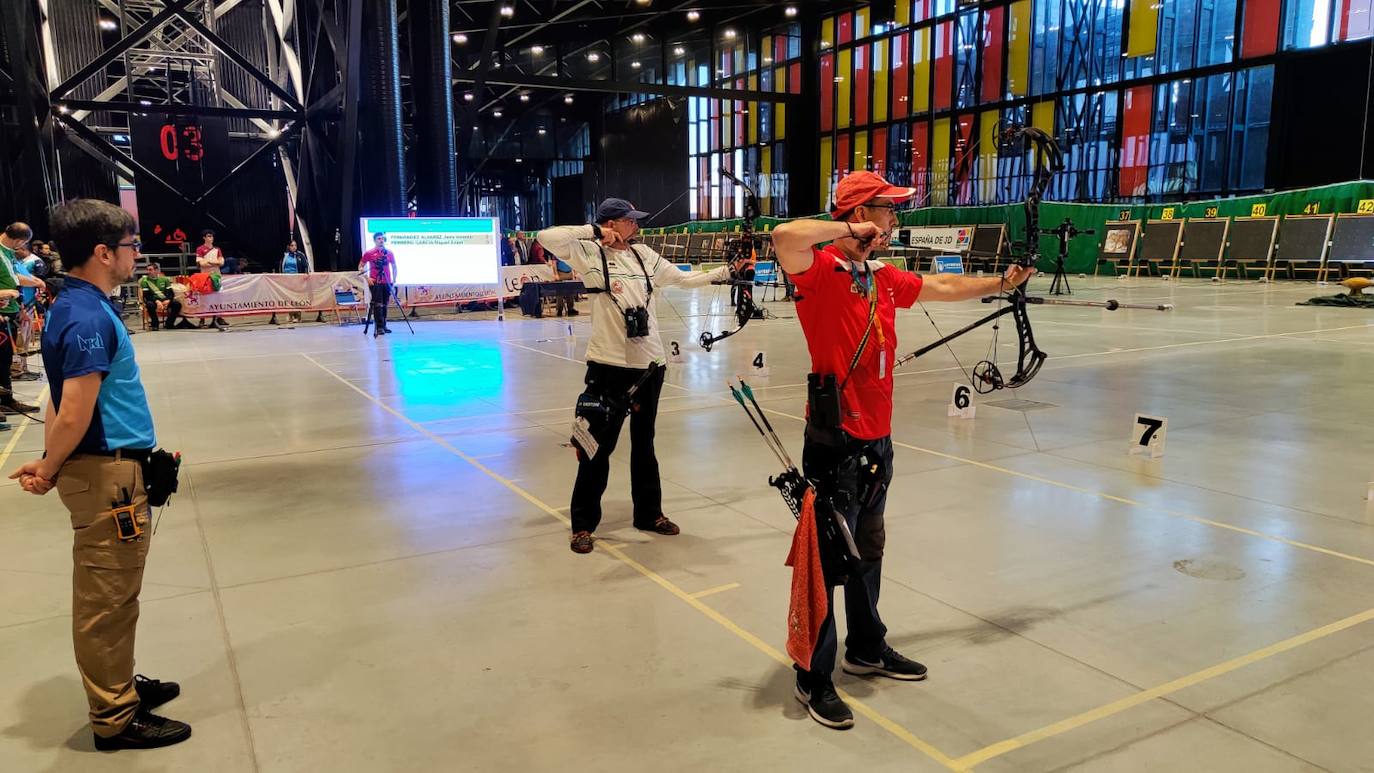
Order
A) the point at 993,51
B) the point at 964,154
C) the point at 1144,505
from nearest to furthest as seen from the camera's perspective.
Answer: the point at 1144,505
the point at 993,51
the point at 964,154

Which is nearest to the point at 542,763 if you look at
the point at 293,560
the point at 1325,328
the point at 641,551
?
the point at 641,551

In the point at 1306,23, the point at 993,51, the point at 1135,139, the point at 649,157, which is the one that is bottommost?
the point at 1135,139

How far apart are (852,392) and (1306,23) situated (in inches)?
1081

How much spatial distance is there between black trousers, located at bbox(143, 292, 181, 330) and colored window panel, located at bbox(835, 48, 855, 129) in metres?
26.7

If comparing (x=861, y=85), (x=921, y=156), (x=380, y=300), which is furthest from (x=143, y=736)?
(x=861, y=85)

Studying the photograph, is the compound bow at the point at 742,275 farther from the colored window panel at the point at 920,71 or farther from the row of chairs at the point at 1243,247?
the colored window panel at the point at 920,71

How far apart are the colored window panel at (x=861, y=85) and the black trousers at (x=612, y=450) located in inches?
1330

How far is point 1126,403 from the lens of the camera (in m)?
8.27

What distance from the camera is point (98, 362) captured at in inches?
102

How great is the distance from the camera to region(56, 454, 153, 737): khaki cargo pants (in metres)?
2.69

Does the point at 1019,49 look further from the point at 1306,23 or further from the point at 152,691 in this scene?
the point at 152,691

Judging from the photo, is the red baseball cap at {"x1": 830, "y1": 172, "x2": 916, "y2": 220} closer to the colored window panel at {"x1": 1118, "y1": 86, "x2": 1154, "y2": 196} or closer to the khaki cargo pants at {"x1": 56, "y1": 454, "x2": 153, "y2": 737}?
the khaki cargo pants at {"x1": 56, "y1": 454, "x2": 153, "y2": 737}

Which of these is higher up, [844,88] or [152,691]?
[844,88]

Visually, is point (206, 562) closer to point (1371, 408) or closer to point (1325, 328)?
point (1371, 408)
